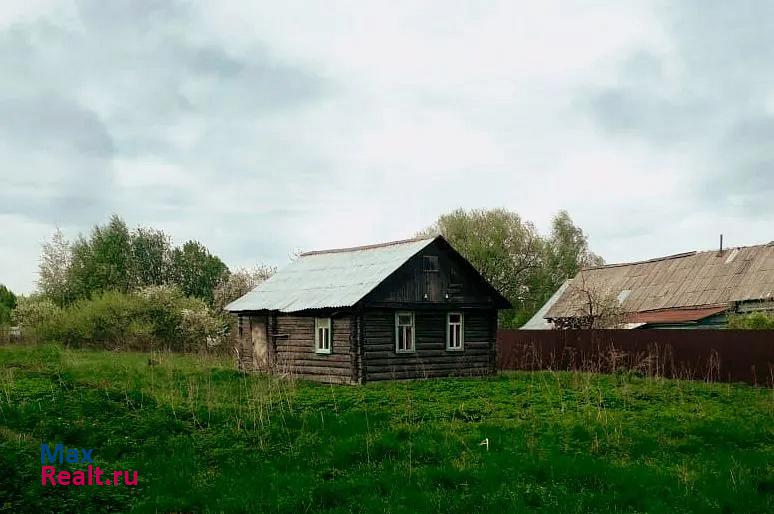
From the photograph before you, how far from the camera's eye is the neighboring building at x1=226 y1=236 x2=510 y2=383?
22000 mm

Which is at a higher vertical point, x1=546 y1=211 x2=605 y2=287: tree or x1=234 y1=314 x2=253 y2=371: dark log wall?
x1=546 y1=211 x2=605 y2=287: tree

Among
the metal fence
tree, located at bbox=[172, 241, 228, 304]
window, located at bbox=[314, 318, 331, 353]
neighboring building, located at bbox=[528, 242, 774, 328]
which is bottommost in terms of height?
the metal fence

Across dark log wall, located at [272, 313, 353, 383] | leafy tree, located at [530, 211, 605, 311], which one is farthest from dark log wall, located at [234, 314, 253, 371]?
leafy tree, located at [530, 211, 605, 311]

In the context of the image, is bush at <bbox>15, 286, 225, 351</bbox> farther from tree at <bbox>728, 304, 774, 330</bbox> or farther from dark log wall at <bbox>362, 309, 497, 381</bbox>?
tree at <bbox>728, 304, 774, 330</bbox>

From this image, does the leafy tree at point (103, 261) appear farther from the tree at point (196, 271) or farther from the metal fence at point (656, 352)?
the metal fence at point (656, 352)

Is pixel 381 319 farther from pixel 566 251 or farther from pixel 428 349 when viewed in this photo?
pixel 566 251

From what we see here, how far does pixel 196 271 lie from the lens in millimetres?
60062

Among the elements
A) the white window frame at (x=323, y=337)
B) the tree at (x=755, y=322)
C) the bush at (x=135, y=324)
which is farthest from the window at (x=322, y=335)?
the bush at (x=135, y=324)

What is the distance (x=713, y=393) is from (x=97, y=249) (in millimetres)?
47759

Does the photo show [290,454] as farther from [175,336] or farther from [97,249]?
[97,249]

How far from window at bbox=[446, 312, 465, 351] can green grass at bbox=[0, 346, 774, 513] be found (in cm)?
736

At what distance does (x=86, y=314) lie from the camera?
38531 mm

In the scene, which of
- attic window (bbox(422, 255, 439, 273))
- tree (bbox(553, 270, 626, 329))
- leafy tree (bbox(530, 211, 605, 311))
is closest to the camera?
attic window (bbox(422, 255, 439, 273))

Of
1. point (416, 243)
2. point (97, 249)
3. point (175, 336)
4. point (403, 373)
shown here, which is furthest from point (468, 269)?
point (97, 249)
